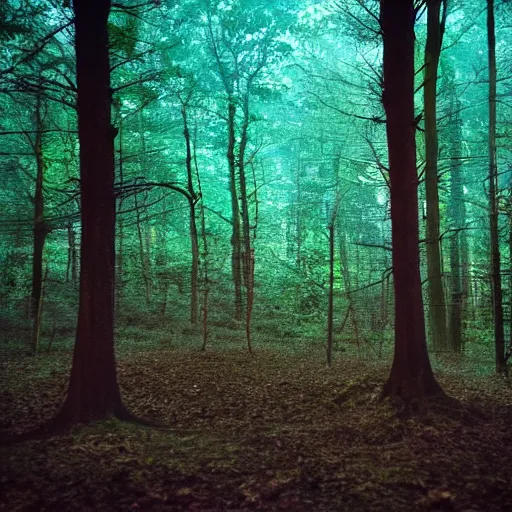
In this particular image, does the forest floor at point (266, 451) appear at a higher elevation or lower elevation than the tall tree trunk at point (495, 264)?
lower

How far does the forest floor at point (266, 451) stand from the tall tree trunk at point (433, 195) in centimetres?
348

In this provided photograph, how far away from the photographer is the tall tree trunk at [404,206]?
5625 mm

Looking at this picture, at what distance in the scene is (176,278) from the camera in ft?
54.7

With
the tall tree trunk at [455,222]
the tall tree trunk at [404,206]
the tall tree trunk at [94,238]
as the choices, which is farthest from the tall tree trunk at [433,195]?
the tall tree trunk at [94,238]

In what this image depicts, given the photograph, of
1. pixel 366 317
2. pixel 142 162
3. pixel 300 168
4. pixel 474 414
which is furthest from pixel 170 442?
pixel 300 168

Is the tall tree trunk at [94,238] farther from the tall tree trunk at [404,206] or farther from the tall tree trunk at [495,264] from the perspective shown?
the tall tree trunk at [495,264]

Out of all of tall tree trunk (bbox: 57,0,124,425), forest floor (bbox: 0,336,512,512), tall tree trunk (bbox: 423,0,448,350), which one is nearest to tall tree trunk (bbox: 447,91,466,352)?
tall tree trunk (bbox: 423,0,448,350)

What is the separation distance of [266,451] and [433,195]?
866 centimetres

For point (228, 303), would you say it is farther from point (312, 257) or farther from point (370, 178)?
point (370, 178)

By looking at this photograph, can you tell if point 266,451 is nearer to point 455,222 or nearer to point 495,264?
point 495,264

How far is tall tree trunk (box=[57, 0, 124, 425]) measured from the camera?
5.08 meters

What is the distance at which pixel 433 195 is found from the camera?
10.8 meters

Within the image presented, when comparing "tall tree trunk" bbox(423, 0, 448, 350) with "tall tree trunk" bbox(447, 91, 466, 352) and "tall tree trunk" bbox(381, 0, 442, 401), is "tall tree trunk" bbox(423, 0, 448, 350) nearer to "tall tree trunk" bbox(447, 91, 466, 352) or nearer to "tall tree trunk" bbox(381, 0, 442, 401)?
"tall tree trunk" bbox(447, 91, 466, 352)

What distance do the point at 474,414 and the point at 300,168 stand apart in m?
22.0
